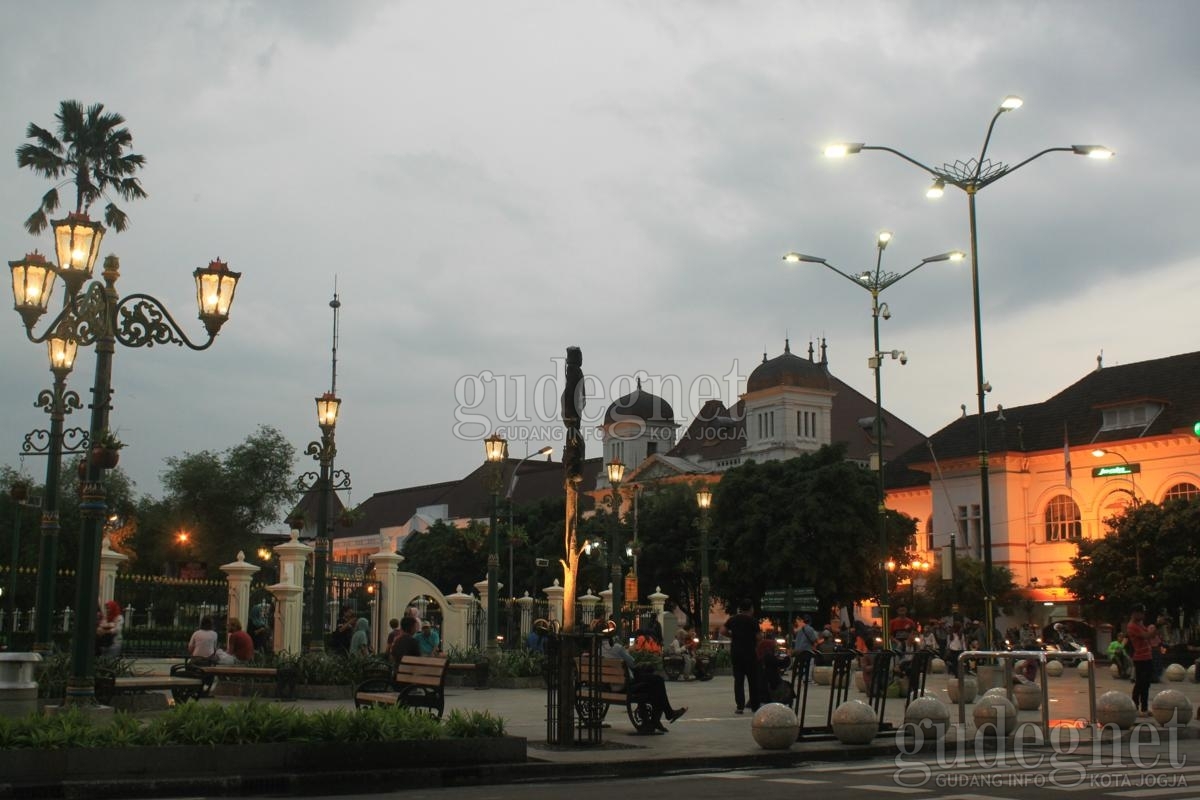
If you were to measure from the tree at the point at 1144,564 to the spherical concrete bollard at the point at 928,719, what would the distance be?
34.5m

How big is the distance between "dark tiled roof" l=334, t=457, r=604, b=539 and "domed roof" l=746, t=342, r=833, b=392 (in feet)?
82.8

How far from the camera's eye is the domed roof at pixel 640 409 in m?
121

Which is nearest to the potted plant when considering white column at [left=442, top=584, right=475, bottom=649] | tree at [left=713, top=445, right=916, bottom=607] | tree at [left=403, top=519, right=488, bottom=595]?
white column at [left=442, top=584, right=475, bottom=649]

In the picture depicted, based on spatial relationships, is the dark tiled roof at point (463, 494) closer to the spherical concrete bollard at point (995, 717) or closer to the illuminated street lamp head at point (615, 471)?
the illuminated street lamp head at point (615, 471)

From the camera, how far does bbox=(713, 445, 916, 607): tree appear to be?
59531mm

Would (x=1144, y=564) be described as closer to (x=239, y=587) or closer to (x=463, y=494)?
(x=239, y=587)

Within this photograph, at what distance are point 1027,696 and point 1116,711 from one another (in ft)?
10.9

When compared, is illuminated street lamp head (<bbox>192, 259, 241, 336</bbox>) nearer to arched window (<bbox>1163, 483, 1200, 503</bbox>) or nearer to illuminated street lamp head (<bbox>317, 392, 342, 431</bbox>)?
illuminated street lamp head (<bbox>317, 392, 342, 431</bbox>)

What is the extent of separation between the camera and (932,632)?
40.9 m

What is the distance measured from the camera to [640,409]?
4796 inches

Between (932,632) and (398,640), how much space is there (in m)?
25.1

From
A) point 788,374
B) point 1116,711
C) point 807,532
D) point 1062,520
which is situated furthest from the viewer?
point 788,374

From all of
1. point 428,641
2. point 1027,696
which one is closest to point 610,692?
point 1027,696

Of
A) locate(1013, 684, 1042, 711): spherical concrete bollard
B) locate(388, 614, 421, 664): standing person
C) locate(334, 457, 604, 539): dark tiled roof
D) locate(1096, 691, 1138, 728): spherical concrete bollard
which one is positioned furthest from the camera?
locate(334, 457, 604, 539): dark tiled roof
